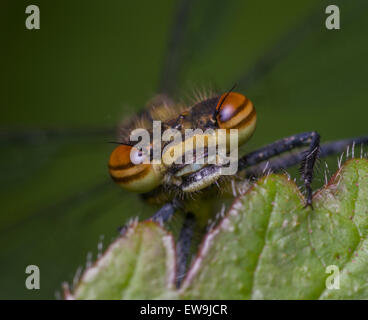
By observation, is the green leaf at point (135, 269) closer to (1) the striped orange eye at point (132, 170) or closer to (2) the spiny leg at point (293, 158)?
(1) the striped orange eye at point (132, 170)

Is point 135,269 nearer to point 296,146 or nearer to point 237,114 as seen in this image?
point 237,114

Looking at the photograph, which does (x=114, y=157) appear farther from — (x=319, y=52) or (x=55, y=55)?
(x=55, y=55)

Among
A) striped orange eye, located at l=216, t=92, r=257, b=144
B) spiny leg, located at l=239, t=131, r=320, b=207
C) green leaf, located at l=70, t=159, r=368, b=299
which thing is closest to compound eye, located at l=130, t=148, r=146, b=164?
striped orange eye, located at l=216, t=92, r=257, b=144

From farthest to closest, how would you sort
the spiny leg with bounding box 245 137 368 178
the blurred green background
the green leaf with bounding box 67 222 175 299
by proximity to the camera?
the blurred green background, the spiny leg with bounding box 245 137 368 178, the green leaf with bounding box 67 222 175 299

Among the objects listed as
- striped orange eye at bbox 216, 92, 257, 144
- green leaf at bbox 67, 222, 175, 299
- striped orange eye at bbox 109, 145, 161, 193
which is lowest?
green leaf at bbox 67, 222, 175, 299

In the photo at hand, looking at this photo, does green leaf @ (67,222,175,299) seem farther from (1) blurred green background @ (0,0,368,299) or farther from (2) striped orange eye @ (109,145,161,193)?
(1) blurred green background @ (0,0,368,299)

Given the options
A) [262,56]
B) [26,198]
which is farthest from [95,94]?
[262,56]

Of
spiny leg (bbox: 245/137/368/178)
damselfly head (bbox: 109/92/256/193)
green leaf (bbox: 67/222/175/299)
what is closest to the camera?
green leaf (bbox: 67/222/175/299)
